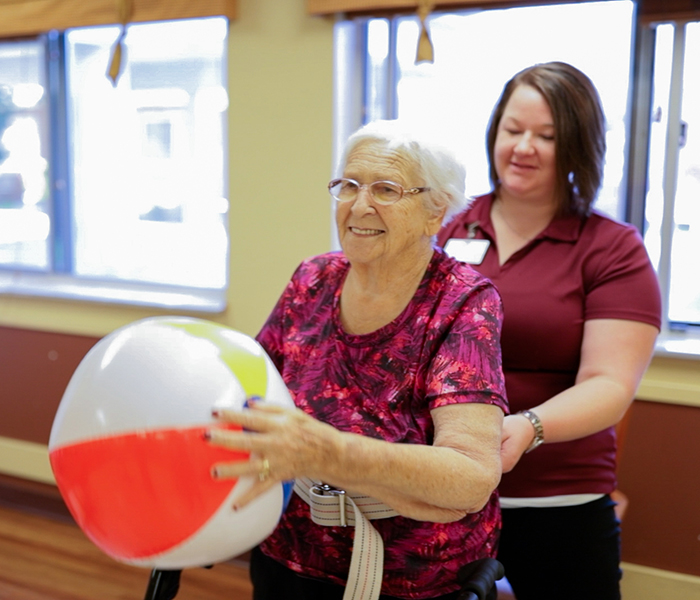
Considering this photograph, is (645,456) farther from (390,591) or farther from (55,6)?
(55,6)

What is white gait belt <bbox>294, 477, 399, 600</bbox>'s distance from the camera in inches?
48.9

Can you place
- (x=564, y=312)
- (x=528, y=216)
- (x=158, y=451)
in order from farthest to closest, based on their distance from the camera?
(x=528, y=216) → (x=564, y=312) → (x=158, y=451)

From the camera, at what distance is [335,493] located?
1.26 meters

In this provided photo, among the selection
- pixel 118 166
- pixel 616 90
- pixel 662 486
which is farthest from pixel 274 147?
pixel 662 486

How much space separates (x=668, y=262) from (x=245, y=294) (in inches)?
67.5

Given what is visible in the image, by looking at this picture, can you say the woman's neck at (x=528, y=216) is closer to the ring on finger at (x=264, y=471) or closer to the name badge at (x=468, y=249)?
the name badge at (x=468, y=249)

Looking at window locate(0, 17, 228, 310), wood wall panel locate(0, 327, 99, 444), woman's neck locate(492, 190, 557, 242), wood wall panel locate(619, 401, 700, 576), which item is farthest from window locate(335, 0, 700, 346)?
wood wall panel locate(0, 327, 99, 444)

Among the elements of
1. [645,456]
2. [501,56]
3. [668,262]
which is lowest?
[645,456]

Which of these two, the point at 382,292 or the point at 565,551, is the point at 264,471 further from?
the point at 565,551

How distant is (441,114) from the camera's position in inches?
119

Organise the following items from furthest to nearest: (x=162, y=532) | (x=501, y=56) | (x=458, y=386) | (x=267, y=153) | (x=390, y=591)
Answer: (x=267, y=153)
(x=501, y=56)
(x=390, y=591)
(x=458, y=386)
(x=162, y=532)

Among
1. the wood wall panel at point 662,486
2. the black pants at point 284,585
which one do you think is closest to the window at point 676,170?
the wood wall panel at point 662,486

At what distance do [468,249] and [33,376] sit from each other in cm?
286

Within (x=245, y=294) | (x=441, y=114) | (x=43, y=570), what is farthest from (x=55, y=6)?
(x=43, y=570)
